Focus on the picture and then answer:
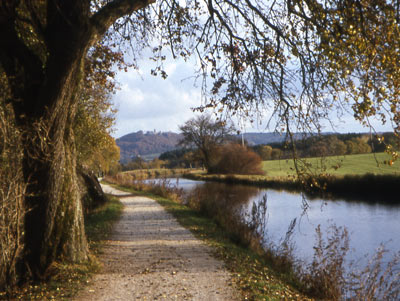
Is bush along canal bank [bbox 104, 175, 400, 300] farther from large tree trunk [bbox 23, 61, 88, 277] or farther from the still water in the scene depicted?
large tree trunk [bbox 23, 61, 88, 277]

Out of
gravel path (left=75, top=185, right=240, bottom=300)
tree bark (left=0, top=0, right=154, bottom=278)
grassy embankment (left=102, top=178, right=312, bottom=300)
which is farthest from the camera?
grassy embankment (left=102, top=178, right=312, bottom=300)

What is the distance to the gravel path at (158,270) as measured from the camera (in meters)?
4.95

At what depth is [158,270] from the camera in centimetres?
604

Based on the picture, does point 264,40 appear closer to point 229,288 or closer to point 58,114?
point 58,114

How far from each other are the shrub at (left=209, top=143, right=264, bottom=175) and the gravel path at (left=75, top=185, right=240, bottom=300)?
31.0 m

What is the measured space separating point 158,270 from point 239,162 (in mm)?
34956

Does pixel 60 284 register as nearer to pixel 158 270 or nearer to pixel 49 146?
pixel 158 270

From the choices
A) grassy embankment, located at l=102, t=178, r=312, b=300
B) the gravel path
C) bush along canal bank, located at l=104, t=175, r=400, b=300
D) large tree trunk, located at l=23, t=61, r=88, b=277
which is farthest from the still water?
large tree trunk, located at l=23, t=61, r=88, b=277

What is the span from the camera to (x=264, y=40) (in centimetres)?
723

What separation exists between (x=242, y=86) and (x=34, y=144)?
4.48 metres

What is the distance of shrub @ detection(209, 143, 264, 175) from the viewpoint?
40.2 m

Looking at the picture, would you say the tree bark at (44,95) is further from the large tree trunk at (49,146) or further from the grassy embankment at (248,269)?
the grassy embankment at (248,269)

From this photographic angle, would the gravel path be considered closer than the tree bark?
No

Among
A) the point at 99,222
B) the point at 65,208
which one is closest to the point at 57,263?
the point at 65,208
